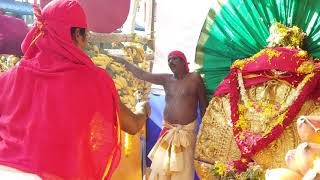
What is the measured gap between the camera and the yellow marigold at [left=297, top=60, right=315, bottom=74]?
9.75 feet

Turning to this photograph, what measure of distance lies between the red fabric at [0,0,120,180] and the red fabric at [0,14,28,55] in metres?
1.30

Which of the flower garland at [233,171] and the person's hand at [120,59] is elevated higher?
the person's hand at [120,59]

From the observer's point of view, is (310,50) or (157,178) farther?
(157,178)

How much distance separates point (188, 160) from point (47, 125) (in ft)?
7.66

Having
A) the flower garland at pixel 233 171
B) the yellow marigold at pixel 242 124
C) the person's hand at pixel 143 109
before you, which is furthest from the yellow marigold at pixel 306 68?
the person's hand at pixel 143 109

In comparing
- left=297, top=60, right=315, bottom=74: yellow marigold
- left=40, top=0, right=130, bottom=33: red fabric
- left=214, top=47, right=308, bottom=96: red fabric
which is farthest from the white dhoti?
left=40, top=0, right=130, bottom=33: red fabric

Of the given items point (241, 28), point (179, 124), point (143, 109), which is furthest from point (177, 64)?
point (143, 109)

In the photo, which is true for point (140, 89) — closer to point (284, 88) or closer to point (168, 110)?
point (284, 88)

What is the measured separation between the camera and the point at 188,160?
3844 mm

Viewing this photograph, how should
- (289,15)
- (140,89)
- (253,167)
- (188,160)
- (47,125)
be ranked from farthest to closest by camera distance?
(188,160) → (289,15) → (253,167) → (140,89) → (47,125)

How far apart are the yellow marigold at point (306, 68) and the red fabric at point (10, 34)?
1.95 meters

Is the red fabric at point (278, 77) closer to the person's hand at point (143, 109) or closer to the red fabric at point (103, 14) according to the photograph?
the red fabric at point (103, 14)

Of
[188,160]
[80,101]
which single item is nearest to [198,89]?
[188,160]

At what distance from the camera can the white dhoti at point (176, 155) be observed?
12.5 ft
